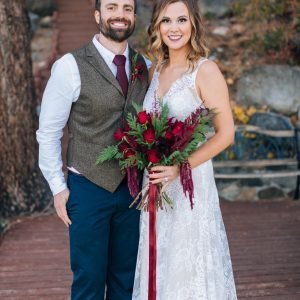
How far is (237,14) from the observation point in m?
10.1

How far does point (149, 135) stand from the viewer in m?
2.77

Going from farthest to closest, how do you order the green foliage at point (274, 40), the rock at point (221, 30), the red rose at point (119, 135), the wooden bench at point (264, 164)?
1. the rock at point (221, 30)
2. the green foliage at point (274, 40)
3. the wooden bench at point (264, 164)
4. the red rose at point (119, 135)

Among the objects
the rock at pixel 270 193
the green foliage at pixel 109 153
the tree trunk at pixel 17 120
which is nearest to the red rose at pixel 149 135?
the green foliage at pixel 109 153

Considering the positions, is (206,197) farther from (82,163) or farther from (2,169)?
(2,169)

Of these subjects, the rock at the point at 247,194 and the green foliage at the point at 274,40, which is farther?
the green foliage at the point at 274,40

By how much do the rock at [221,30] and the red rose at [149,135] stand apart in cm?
728

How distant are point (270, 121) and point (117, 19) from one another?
5.10m

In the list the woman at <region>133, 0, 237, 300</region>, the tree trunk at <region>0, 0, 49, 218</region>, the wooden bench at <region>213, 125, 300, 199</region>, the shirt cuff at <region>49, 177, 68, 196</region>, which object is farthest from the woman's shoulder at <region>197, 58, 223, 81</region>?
the wooden bench at <region>213, 125, 300, 199</region>

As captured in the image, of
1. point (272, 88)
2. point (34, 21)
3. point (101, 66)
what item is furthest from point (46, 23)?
point (101, 66)

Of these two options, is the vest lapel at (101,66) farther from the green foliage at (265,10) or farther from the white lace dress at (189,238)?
the green foliage at (265,10)

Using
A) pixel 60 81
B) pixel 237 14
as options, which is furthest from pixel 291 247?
pixel 237 14

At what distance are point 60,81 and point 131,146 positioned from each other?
1.71 ft

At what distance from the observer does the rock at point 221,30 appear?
32.0 feet

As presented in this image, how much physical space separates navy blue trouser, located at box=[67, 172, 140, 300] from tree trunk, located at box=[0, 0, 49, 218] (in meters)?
3.11
